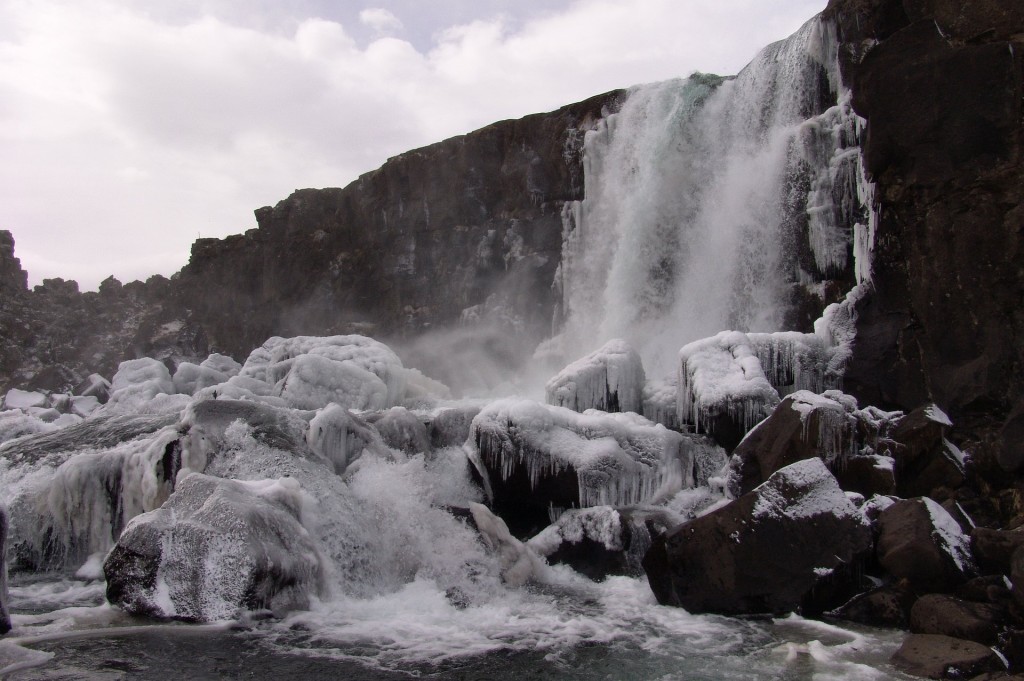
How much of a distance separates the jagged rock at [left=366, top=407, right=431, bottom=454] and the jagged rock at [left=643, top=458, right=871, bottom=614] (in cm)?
471

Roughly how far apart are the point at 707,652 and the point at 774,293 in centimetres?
1425

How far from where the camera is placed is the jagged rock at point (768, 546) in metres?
7.72

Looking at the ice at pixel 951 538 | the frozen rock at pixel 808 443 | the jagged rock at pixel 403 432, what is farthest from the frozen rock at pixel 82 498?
the ice at pixel 951 538

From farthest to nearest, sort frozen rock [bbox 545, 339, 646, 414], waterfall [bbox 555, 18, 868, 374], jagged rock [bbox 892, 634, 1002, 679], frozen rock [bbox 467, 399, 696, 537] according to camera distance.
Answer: waterfall [bbox 555, 18, 868, 374] → frozen rock [bbox 545, 339, 646, 414] → frozen rock [bbox 467, 399, 696, 537] → jagged rock [bbox 892, 634, 1002, 679]

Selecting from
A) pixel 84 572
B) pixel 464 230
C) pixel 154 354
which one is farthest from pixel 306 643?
pixel 154 354

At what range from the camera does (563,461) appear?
34.8 ft

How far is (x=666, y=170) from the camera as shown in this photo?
23.4 metres

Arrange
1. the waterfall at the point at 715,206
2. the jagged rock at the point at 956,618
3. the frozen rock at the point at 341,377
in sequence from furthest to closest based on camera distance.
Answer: the frozen rock at the point at 341,377
the waterfall at the point at 715,206
the jagged rock at the point at 956,618

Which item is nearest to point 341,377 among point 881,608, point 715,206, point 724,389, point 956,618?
point 715,206

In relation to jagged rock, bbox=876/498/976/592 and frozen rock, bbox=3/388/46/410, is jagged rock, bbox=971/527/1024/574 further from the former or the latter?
frozen rock, bbox=3/388/46/410

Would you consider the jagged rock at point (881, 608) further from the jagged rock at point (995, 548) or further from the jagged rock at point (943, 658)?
the jagged rock at point (995, 548)

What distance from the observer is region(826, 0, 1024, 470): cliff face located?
10.9 m

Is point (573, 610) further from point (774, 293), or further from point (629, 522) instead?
point (774, 293)

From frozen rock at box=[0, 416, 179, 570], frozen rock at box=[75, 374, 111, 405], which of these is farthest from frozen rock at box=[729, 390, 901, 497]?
frozen rock at box=[75, 374, 111, 405]
